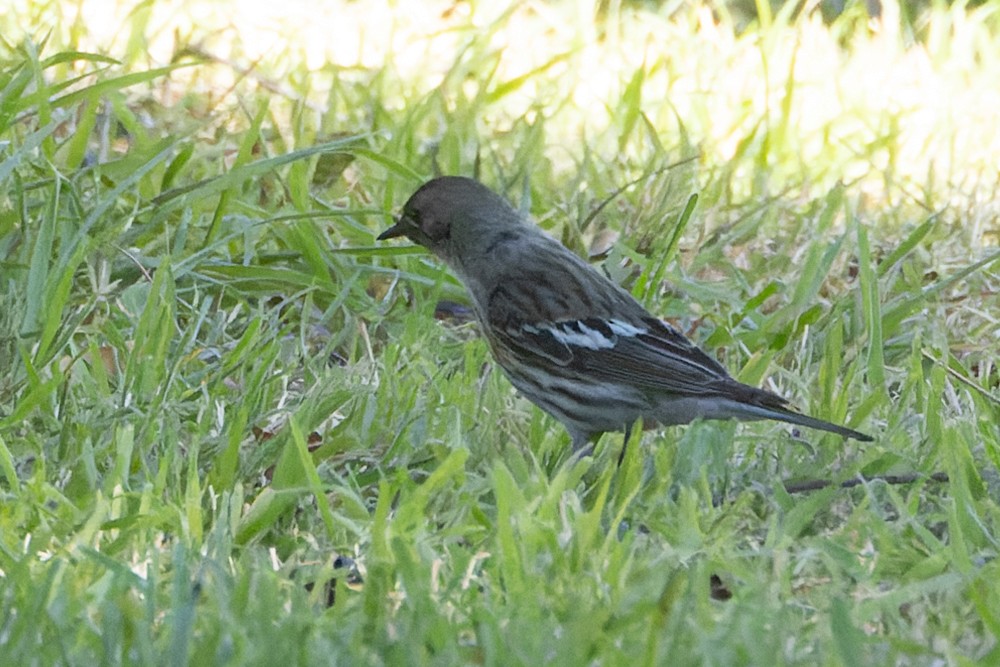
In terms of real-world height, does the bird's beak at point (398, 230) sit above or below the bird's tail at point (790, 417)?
above

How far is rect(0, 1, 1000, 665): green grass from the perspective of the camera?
273 cm

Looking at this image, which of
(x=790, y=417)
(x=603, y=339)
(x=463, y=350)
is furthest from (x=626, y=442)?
(x=463, y=350)

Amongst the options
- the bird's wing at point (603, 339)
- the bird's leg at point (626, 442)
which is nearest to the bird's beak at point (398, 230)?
the bird's wing at point (603, 339)

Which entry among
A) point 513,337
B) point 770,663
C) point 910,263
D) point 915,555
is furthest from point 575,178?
point 770,663

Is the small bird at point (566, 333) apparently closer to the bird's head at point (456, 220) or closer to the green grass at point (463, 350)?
the bird's head at point (456, 220)

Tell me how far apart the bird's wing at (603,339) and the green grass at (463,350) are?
5.9 inches

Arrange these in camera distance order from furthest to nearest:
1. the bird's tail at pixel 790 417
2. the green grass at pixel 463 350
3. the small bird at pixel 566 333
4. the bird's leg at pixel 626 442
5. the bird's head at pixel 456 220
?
the bird's head at pixel 456 220
the small bird at pixel 566 333
the bird's leg at pixel 626 442
the bird's tail at pixel 790 417
the green grass at pixel 463 350

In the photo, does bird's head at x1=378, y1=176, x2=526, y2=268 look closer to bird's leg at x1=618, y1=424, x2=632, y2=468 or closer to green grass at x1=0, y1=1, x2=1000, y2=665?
green grass at x1=0, y1=1, x2=1000, y2=665

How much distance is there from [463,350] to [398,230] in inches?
16.6

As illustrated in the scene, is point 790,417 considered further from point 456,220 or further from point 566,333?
point 456,220

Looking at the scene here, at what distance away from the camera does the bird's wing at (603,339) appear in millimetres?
4059

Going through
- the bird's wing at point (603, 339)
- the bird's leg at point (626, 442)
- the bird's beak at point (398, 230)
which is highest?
the bird's beak at point (398, 230)

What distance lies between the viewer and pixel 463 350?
4.73 metres

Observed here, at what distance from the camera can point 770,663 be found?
2473 millimetres
